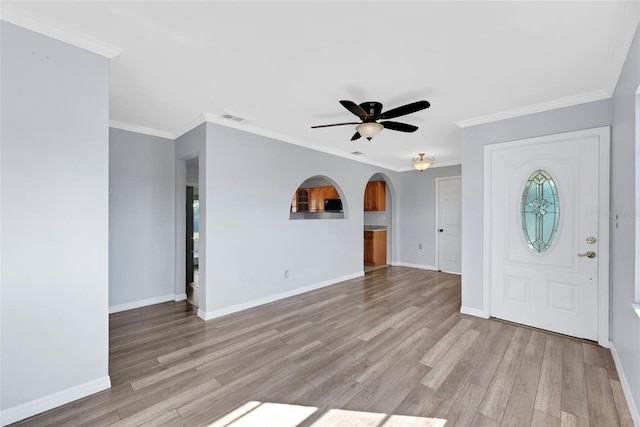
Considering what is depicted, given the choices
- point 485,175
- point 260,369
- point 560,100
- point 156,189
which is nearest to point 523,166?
point 485,175

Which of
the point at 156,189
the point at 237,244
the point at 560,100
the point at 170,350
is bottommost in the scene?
the point at 170,350

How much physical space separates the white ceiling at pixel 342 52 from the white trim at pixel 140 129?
0.49 m

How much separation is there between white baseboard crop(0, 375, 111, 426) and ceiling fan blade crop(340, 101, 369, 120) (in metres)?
2.92

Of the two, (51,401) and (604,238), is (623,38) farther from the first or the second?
(51,401)

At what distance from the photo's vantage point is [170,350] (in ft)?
8.94

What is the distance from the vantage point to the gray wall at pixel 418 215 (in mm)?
6688

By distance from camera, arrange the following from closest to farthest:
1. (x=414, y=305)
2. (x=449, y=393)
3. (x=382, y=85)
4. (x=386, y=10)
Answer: (x=386, y=10), (x=449, y=393), (x=382, y=85), (x=414, y=305)

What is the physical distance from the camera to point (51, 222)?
1.86 metres

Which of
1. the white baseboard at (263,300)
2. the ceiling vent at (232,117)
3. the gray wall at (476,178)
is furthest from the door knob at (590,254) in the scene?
the ceiling vent at (232,117)

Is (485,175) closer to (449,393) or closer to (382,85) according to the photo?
(382,85)

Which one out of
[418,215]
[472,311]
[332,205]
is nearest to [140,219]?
[332,205]

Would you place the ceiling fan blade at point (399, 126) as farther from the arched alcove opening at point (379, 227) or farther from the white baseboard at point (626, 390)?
the arched alcove opening at point (379, 227)

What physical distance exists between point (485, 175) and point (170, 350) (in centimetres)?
405

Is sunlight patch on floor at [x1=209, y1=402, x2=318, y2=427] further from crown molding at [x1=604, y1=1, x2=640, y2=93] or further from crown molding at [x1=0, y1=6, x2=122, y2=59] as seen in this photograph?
crown molding at [x1=604, y1=1, x2=640, y2=93]
